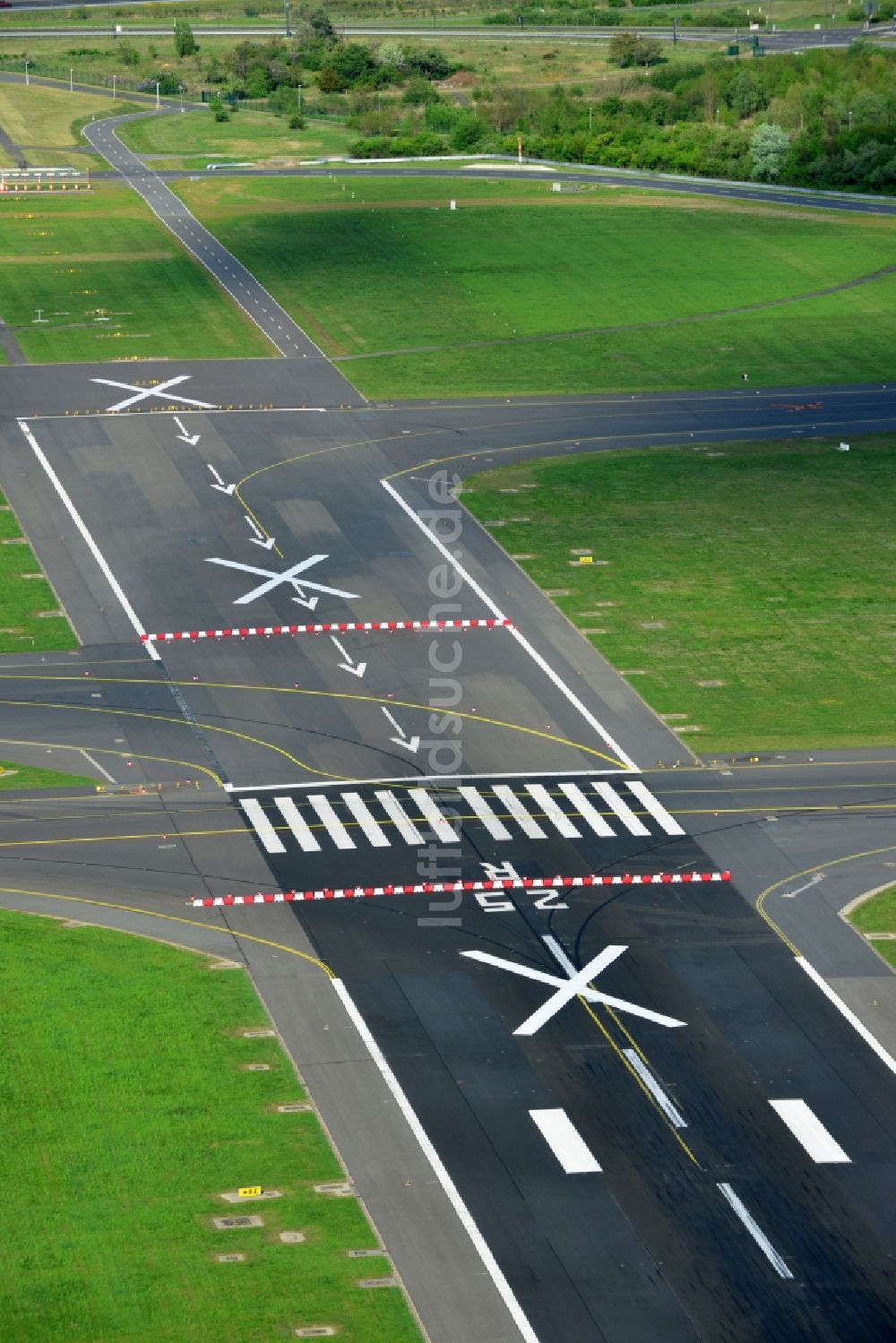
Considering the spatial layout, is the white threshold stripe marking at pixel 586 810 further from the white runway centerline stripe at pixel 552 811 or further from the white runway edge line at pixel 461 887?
the white runway edge line at pixel 461 887

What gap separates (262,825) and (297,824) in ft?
5.17

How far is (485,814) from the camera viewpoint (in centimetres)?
10612

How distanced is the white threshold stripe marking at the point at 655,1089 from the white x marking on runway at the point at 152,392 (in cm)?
9889

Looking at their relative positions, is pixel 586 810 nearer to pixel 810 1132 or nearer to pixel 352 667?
pixel 352 667

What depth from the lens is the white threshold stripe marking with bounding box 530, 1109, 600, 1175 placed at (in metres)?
78.5

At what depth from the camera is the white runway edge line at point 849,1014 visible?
281ft

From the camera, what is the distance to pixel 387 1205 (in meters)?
76.1

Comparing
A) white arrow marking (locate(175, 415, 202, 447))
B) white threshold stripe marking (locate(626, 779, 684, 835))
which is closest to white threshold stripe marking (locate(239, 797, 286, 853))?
white threshold stripe marking (locate(626, 779, 684, 835))

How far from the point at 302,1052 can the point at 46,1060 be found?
907 cm

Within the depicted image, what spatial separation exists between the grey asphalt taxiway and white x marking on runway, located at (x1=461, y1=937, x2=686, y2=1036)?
6.9 inches

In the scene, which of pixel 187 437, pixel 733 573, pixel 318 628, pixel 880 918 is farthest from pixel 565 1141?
pixel 187 437

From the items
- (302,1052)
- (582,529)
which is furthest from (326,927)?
(582,529)

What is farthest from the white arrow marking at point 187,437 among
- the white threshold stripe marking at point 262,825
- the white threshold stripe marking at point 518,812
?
the white threshold stripe marking at point 518,812

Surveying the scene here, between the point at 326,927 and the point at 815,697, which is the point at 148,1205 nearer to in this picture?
the point at 326,927
